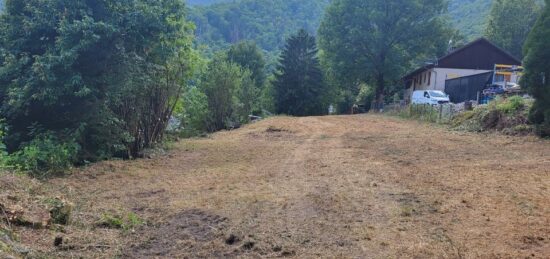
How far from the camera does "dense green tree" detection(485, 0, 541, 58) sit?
155ft

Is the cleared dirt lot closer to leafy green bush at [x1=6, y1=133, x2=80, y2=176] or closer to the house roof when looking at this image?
leafy green bush at [x1=6, y1=133, x2=80, y2=176]

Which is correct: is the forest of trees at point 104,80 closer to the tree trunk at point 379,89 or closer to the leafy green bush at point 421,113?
the leafy green bush at point 421,113

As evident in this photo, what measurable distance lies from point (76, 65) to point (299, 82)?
32.8m

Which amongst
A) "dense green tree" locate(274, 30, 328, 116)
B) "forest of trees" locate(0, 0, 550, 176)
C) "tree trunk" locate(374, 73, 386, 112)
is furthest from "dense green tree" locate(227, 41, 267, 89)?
"forest of trees" locate(0, 0, 550, 176)

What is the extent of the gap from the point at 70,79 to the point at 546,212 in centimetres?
858

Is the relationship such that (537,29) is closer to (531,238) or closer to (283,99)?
(531,238)

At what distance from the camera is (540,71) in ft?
45.0

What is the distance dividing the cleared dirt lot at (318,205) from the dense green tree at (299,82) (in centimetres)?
2989

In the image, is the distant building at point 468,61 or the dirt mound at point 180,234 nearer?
the dirt mound at point 180,234

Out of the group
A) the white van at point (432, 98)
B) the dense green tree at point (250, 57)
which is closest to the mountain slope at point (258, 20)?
the dense green tree at point (250, 57)

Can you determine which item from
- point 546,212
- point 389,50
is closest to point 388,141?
point 546,212

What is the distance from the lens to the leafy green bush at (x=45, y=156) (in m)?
8.32

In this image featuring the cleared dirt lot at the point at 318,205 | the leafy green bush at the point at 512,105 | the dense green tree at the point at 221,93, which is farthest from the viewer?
the dense green tree at the point at 221,93

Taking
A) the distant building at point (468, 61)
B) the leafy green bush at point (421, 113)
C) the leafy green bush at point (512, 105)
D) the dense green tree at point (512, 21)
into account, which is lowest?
the leafy green bush at point (421, 113)
